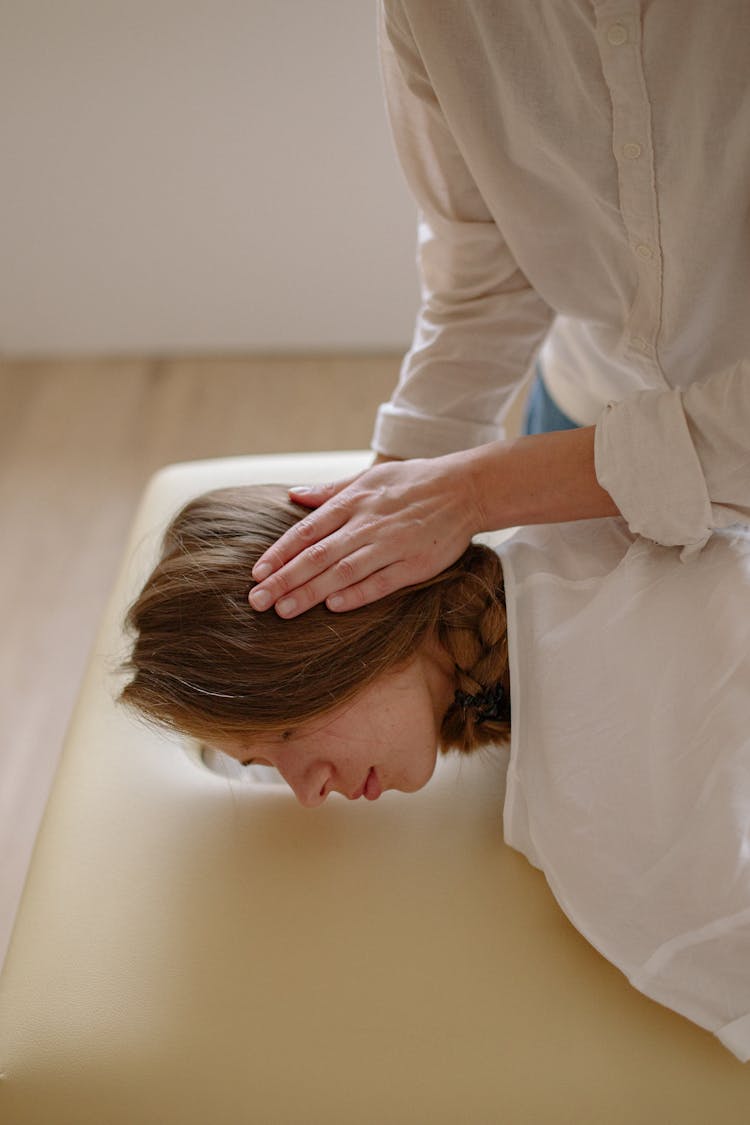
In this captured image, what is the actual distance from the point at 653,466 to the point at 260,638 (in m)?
0.40

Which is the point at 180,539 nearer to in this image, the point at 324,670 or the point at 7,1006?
the point at 324,670

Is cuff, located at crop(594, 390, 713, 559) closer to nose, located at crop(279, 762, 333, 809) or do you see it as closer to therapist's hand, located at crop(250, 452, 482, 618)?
therapist's hand, located at crop(250, 452, 482, 618)

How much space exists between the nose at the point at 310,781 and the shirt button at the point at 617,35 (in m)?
0.70

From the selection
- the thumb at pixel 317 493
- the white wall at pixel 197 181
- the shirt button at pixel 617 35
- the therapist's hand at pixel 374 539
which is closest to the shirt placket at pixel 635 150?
the shirt button at pixel 617 35

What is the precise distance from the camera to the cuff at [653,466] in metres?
0.97

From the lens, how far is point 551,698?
1046 mm

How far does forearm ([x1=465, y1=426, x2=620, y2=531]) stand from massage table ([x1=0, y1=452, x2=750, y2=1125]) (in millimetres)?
290

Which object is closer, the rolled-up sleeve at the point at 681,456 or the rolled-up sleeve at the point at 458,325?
the rolled-up sleeve at the point at 681,456

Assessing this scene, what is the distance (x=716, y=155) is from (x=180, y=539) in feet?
2.03

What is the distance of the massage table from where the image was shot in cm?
98

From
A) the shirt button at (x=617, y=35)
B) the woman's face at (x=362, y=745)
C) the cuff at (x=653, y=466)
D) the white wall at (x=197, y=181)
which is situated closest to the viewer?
the shirt button at (x=617, y=35)

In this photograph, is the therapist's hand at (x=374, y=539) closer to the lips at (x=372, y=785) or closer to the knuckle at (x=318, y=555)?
the knuckle at (x=318, y=555)

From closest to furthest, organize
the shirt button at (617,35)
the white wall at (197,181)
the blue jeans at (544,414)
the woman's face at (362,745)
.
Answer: the shirt button at (617,35)
the woman's face at (362,745)
the blue jeans at (544,414)
the white wall at (197,181)

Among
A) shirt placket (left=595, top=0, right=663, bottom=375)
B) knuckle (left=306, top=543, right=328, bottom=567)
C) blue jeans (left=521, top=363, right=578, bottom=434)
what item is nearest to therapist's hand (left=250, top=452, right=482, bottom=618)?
knuckle (left=306, top=543, right=328, bottom=567)
